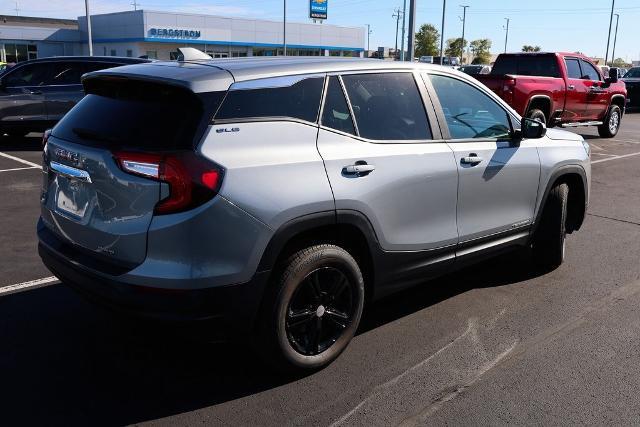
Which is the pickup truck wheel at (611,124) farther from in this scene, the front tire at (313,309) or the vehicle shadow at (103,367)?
the front tire at (313,309)

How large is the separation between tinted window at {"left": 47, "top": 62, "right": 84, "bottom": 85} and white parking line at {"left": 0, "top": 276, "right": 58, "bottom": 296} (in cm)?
905

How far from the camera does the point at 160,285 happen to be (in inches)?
Answer: 119

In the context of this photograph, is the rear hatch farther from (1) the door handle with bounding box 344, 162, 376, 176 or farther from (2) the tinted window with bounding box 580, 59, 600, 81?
(2) the tinted window with bounding box 580, 59, 600, 81

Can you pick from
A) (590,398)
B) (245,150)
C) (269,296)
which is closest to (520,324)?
(590,398)

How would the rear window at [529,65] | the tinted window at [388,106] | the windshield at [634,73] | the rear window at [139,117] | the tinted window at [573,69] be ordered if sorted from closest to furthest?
the rear window at [139,117] → the tinted window at [388,106] → the rear window at [529,65] → the tinted window at [573,69] → the windshield at [634,73]

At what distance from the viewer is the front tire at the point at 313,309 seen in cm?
335

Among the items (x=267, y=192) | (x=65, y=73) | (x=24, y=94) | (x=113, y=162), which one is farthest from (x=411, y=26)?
(x=113, y=162)

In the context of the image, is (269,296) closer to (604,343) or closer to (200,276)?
(200,276)

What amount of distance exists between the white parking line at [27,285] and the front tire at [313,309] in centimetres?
246

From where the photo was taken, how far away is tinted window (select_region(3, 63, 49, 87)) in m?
12.5

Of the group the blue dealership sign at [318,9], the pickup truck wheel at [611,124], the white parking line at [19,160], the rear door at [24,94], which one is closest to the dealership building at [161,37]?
the blue dealership sign at [318,9]

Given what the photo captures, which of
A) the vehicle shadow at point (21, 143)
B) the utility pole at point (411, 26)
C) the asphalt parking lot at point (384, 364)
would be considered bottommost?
the vehicle shadow at point (21, 143)

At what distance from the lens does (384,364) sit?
12.4ft

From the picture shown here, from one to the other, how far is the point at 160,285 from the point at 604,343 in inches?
115
